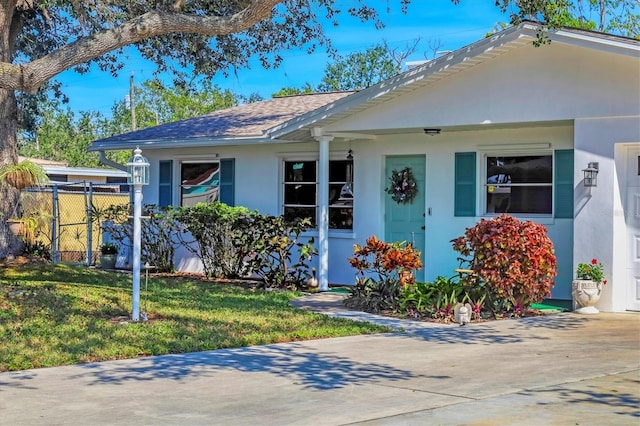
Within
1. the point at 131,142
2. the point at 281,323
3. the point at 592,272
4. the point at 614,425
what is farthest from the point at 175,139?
the point at 614,425

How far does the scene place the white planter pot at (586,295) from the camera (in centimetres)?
1227

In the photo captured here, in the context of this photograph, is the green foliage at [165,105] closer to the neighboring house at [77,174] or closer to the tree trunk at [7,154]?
the neighboring house at [77,174]

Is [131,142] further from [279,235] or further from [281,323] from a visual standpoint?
[281,323]

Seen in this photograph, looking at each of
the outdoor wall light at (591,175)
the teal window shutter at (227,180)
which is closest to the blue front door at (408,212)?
the outdoor wall light at (591,175)

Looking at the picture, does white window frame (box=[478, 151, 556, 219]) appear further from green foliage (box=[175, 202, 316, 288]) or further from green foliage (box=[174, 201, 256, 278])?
green foliage (box=[174, 201, 256, 278])

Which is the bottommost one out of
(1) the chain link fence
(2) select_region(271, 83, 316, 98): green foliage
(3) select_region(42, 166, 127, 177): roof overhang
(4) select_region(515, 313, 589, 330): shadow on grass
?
(4) select_region(515, 313, 589, 330): shadow on grass

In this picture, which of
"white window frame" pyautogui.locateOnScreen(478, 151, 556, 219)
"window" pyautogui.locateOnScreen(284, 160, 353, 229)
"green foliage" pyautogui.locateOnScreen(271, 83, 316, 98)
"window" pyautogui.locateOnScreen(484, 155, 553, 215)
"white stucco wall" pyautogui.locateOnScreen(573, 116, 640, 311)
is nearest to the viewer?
"white stucco wall" pyautogui.locateOnScreen(573, 116, 640, 311)

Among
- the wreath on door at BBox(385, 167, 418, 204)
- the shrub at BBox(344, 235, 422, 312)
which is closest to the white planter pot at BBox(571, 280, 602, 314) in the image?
the shrub at BBox(344, 235, 422, 312)

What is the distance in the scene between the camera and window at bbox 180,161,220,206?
1831cm

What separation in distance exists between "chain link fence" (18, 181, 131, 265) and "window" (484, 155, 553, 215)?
7.60 m

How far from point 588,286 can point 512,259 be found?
134 centimetres

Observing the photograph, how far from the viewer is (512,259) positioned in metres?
11.8

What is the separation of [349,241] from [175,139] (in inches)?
174

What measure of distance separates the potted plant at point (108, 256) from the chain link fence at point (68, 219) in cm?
49
